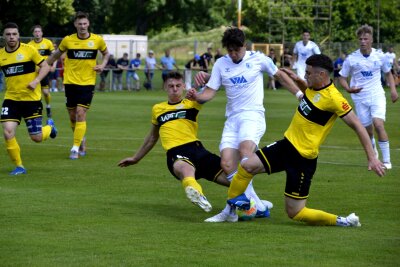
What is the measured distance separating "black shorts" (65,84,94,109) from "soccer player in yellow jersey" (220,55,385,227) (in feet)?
25.3

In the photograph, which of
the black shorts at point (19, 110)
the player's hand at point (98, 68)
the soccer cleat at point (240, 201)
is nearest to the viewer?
the soccer cleat at point (240, 201)

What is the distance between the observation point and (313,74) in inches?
400

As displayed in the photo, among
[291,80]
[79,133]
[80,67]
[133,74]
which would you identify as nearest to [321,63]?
[291,80]

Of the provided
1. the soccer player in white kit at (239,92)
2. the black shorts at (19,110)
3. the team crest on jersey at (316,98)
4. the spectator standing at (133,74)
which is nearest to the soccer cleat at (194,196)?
the soccer player in white kit at (239,92)

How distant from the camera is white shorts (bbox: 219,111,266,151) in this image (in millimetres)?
11250

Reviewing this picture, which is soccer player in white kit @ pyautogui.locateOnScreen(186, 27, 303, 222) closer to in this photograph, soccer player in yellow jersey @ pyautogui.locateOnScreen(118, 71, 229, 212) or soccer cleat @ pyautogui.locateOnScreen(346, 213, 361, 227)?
soccer player in yellow jersey @ pyautogui.locateOnScreen(118, 71, 229, 212)

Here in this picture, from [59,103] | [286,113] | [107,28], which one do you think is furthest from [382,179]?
[107,28]

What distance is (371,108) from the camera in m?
16.7

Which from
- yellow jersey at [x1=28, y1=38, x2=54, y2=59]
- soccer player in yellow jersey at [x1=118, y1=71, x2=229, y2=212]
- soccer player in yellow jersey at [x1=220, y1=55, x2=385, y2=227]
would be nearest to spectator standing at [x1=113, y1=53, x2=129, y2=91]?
yellow jersey at [x1=28, y1=38, x2=54, y2=59]

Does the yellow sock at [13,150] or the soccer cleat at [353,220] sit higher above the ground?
the soccer cleat at [353,220]

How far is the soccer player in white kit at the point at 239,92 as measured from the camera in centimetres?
1117

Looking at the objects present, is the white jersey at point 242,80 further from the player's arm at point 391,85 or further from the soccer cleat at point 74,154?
the soccer cleat at point 74,154

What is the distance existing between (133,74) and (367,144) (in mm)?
38239

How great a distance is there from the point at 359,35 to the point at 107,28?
74268 millimetres
